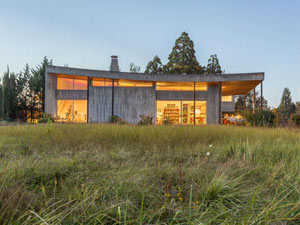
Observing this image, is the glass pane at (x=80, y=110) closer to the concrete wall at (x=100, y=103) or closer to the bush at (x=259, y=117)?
the concrete wall at (x=100, y=103)

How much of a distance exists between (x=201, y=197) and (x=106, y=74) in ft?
40.6

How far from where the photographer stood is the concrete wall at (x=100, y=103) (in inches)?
552

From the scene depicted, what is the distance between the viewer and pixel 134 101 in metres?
14.2

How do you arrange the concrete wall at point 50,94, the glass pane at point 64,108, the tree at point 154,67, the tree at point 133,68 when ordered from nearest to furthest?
the concrete wall at point 50,94 → the glass pane at point 64,108 → the tree at point 154,67 → the tree at point 133,68

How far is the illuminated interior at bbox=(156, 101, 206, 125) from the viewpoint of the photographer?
14.5 m

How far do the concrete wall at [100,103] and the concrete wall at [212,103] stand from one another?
8666 millimetres

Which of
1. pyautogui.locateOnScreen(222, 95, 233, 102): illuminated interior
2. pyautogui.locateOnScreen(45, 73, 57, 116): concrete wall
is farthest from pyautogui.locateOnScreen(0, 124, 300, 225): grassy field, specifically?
pyautogui.locateOnScreen(222, 95, 233, 102): illuminated interior

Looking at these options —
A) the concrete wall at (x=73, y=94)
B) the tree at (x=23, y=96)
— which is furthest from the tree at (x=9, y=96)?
the concrete wall at (x=73, y=94)

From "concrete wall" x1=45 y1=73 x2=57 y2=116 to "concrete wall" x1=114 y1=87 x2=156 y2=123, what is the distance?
5.25 meters

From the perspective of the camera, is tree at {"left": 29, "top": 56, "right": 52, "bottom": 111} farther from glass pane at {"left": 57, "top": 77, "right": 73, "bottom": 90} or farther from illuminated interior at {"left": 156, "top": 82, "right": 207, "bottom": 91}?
illuminated interior at {"left": 156, "top": 82, "right": 207, "bottom": 91}

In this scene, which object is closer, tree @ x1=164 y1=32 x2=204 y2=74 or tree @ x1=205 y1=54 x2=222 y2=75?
tree @ x1=164 y1=32 x2=204 y2=74

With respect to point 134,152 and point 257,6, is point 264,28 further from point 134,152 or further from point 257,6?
point 134,152

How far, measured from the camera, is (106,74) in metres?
12.7

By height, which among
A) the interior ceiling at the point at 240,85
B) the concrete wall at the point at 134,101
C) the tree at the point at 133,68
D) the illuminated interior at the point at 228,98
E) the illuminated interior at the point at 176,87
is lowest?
the concrete wall at the point at 134,101
